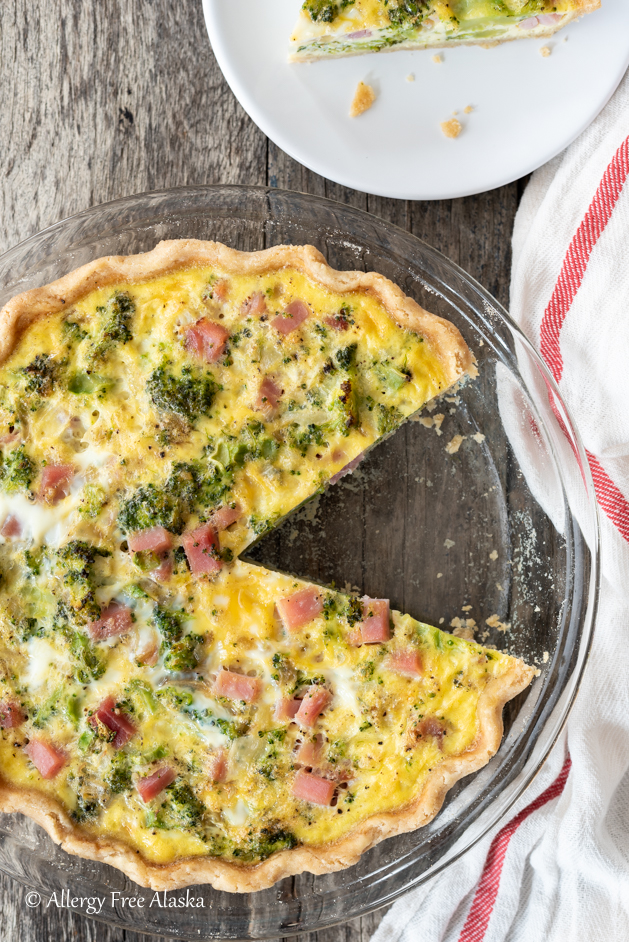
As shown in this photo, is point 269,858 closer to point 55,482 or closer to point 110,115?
point 55,482

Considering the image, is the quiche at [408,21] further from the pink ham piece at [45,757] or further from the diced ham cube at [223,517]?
the pink ham piece at [45,757]

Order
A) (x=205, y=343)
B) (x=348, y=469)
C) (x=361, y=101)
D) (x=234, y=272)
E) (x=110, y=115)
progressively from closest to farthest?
1. (x=205, y=343)
2. (x=234, y=272)
3. (x=348, y=469)
4. (x=361, y=101)
5. (x=110, y=115)

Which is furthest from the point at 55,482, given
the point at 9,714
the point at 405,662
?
the point at 405,662

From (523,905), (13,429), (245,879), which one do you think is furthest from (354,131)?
(523,905)

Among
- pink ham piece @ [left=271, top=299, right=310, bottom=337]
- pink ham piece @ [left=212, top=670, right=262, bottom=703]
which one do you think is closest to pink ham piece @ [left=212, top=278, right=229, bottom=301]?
pink ham piece @ [left=271, top=299, right=310, bottom=337]

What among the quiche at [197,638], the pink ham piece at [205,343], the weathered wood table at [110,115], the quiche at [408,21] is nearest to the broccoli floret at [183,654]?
the quiche at [197,638]

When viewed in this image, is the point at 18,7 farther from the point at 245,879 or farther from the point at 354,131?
the point at 245,879

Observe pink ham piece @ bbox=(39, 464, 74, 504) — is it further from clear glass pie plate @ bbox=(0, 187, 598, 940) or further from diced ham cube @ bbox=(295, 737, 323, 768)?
diced ham cube @ bbox=(295, 737, 323, 768)
